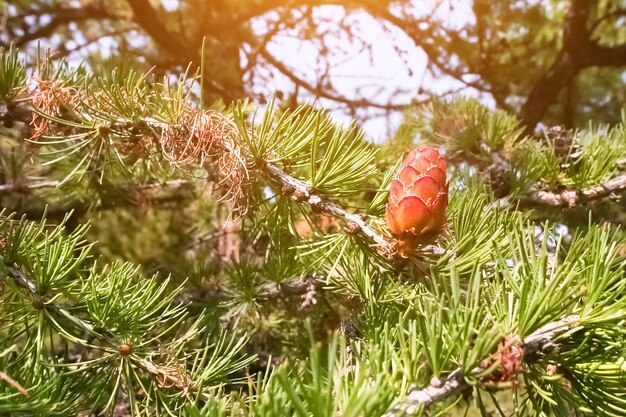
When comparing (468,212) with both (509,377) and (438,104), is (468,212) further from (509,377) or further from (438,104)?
(438,104)

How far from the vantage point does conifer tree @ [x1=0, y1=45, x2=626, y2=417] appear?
0.37 m

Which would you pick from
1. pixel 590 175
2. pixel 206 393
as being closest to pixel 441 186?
pixel 206 393

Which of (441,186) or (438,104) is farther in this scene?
(438,104)

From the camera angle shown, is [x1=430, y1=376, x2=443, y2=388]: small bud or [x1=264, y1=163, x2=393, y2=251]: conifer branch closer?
[x1=430, y1=376, x2=443, y2=388]: small bud

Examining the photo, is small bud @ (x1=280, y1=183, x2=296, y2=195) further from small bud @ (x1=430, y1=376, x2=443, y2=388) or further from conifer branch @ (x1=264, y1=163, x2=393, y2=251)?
small bud @ (x1=430, y1=376, x2=443, y2=388)

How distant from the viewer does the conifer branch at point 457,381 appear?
13.4 inches

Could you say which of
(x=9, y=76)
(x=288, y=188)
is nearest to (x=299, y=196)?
(x=288, y=188)

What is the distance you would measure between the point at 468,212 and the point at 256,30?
5.52ft

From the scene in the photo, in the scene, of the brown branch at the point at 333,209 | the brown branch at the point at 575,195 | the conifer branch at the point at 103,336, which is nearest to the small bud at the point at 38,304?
the conifer branch at the point at 103,336

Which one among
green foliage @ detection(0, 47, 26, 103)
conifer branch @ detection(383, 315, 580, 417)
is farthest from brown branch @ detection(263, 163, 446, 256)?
green foliage @ detection(0, 47, 26, 103)

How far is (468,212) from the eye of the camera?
0.55m

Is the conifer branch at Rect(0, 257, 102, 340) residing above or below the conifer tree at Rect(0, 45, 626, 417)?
below

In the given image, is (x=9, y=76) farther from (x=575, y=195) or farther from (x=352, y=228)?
(x=575, y=195)

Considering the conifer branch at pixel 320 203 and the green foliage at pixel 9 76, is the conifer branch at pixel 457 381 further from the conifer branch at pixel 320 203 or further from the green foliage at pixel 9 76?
the green foliage at pixel 9 76
